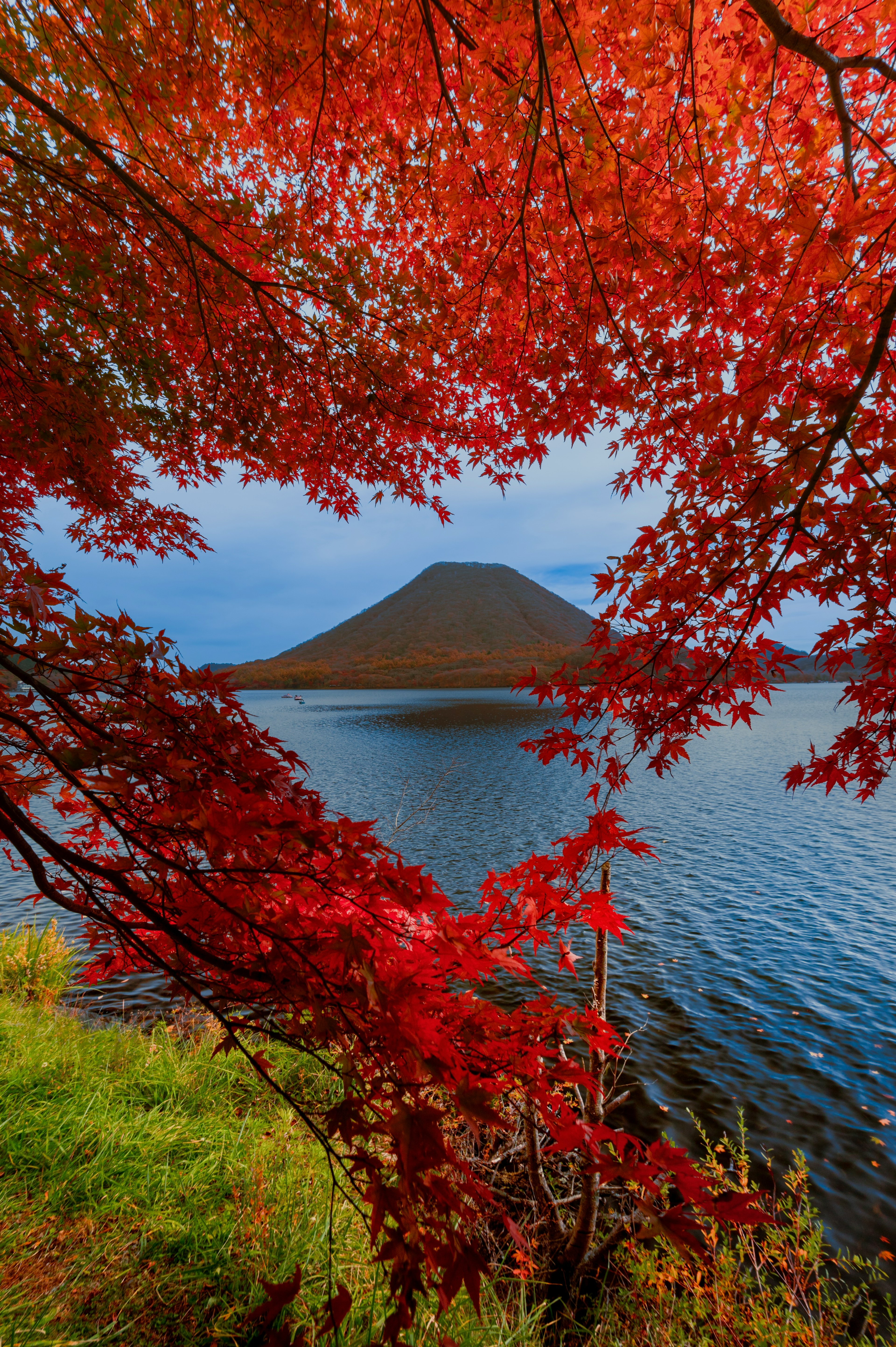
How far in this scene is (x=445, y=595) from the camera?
16550cm

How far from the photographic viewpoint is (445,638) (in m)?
131

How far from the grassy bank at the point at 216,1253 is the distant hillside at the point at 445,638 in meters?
69.7

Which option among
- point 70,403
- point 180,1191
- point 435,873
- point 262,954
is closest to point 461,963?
point 262,954

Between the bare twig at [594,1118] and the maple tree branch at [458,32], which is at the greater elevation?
the maple tree branch at [458,32]

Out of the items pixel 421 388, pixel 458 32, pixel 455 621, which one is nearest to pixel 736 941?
pixel 421 388

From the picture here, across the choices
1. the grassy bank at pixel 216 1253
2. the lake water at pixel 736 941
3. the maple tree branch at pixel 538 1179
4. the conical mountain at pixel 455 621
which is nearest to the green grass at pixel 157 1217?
the grassy bank at pixel 216 1253

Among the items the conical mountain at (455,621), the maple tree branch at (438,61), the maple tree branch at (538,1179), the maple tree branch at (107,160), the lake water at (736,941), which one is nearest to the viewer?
the maple tree branch at (438,61)

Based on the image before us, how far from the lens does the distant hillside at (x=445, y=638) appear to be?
106 metres

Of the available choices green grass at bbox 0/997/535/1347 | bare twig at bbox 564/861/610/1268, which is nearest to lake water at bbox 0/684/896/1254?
bare twig at bbox 564/861/610/1268

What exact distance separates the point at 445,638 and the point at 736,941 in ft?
403

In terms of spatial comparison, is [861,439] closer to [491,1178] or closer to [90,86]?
[491,1178]

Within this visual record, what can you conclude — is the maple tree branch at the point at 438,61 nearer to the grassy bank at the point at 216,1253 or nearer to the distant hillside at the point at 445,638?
the grassy bank at the point at 216,1253

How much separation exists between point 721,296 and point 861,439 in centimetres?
226

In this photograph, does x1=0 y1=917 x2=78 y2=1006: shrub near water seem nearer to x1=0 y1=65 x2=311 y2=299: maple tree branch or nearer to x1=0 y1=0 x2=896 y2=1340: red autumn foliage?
x1=0 y1=0 x2=896 y2=1340: red autumn foliage
